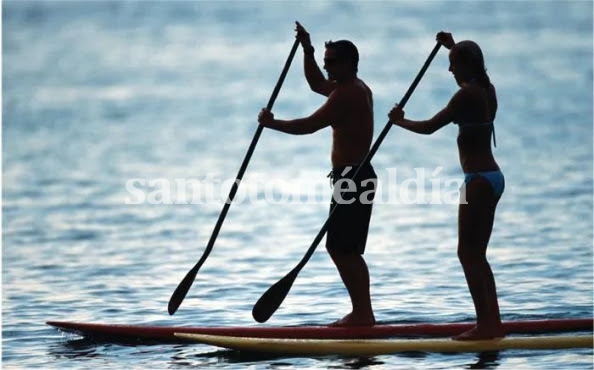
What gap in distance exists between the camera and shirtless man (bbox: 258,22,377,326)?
11570 mm

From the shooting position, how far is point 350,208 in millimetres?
11695

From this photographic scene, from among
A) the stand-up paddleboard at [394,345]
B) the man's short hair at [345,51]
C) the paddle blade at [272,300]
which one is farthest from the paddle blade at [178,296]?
the man's short hair at [345,51]

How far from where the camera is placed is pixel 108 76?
4091 centimetres

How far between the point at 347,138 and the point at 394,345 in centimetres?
146

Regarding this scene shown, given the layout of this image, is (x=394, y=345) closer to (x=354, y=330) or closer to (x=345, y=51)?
(x=354, y=330)

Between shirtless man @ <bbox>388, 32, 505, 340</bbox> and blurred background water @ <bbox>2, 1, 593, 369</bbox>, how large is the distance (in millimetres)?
695

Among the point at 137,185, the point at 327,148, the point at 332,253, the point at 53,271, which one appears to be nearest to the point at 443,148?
the point at 327,148

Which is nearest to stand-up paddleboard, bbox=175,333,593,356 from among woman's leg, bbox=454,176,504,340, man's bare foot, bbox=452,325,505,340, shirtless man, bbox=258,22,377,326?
man's bare foot, bbox=452,325,505,340

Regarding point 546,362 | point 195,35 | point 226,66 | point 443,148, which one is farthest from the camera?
point 195,35

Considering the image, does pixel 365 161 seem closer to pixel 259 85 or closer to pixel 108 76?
pixel 259 85

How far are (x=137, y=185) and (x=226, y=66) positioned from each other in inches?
827

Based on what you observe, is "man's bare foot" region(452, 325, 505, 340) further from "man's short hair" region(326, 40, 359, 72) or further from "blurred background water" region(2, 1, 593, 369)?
"man's short hair" region(326, 40, 359, 72)

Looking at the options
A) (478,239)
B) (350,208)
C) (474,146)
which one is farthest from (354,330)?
(474,146)

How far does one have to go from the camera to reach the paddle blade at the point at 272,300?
12062mm
